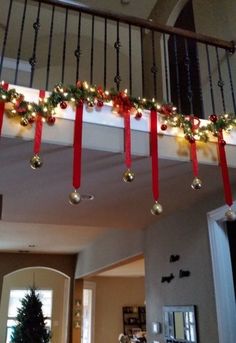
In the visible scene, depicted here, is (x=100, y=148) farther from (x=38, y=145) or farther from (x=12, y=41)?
(x=12, y=41)

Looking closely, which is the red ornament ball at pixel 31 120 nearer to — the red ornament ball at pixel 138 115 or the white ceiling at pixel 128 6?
the red ornament ball at pixel 138 115

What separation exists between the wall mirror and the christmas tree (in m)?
3.88

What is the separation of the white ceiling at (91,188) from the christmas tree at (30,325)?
148 inches

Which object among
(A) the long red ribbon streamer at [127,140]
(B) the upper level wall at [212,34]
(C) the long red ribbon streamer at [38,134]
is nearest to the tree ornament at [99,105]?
(A) the long red ribbon streamer at [127,140]

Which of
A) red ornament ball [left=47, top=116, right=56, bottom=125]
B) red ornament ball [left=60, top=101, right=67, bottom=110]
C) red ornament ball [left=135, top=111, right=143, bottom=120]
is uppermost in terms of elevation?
red ornament ball [left=135, top=111, right=143, bottom=120]

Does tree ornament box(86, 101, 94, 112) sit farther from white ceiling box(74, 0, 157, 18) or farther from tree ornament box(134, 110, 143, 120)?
white ceiling box(74, 0, 157, 18)

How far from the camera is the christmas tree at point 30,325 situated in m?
6.89

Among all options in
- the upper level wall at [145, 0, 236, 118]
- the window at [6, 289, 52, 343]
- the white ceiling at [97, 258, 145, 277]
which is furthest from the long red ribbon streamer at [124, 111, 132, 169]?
the window at [6, 289, 52, 343]

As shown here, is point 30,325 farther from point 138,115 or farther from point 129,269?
point 138,115

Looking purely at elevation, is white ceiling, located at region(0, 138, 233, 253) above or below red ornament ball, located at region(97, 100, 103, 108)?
below

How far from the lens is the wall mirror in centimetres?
349

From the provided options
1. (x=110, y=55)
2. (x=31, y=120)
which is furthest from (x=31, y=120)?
(x=110, y=55)

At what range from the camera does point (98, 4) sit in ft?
17.0

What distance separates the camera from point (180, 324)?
12.2 feet
